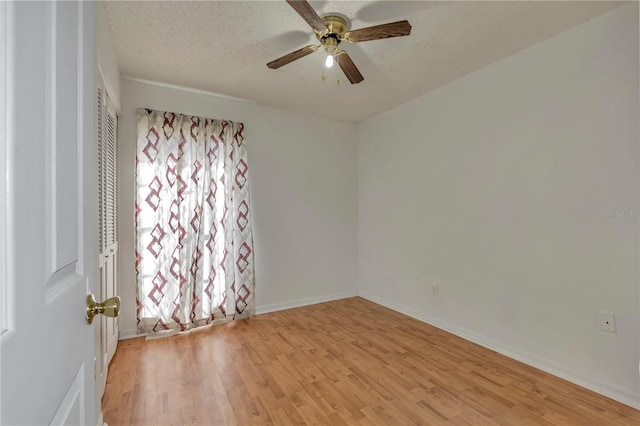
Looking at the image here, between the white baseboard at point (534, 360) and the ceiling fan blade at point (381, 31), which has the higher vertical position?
the ceiling fan blade at point (381, 31)

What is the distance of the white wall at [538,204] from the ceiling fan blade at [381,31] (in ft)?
4.51

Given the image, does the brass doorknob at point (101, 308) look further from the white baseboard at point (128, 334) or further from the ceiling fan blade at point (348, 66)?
the white baseboard at point (128, 334)

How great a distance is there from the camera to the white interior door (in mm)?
371

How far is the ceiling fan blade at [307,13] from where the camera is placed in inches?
61.8

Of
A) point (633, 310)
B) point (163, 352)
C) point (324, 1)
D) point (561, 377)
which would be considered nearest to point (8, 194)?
point (324, 1)

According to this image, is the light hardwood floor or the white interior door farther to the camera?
the light hardwood floor

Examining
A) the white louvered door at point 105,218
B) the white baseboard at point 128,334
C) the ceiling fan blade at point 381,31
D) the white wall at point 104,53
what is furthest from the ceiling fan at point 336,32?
the white baseboard at point 128,334

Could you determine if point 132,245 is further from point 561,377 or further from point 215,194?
point 561,377

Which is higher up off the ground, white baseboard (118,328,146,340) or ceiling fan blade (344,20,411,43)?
ceiling fan blade (344,20,411,43)

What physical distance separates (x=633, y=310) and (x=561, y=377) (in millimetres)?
690

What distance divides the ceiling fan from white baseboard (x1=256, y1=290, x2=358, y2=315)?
2.65 meters

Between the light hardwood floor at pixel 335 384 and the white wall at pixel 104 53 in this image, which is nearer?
the white wall at pixel 104 53

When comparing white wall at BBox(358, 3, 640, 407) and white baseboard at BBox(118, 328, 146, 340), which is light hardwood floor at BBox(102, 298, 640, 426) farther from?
white wall at BBox(358, 3, 640, 407)

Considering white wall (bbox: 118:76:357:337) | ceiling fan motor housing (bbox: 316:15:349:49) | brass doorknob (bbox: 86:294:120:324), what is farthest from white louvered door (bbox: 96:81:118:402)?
ceiling fan motor housing (bbox: 316:15:349:49)
